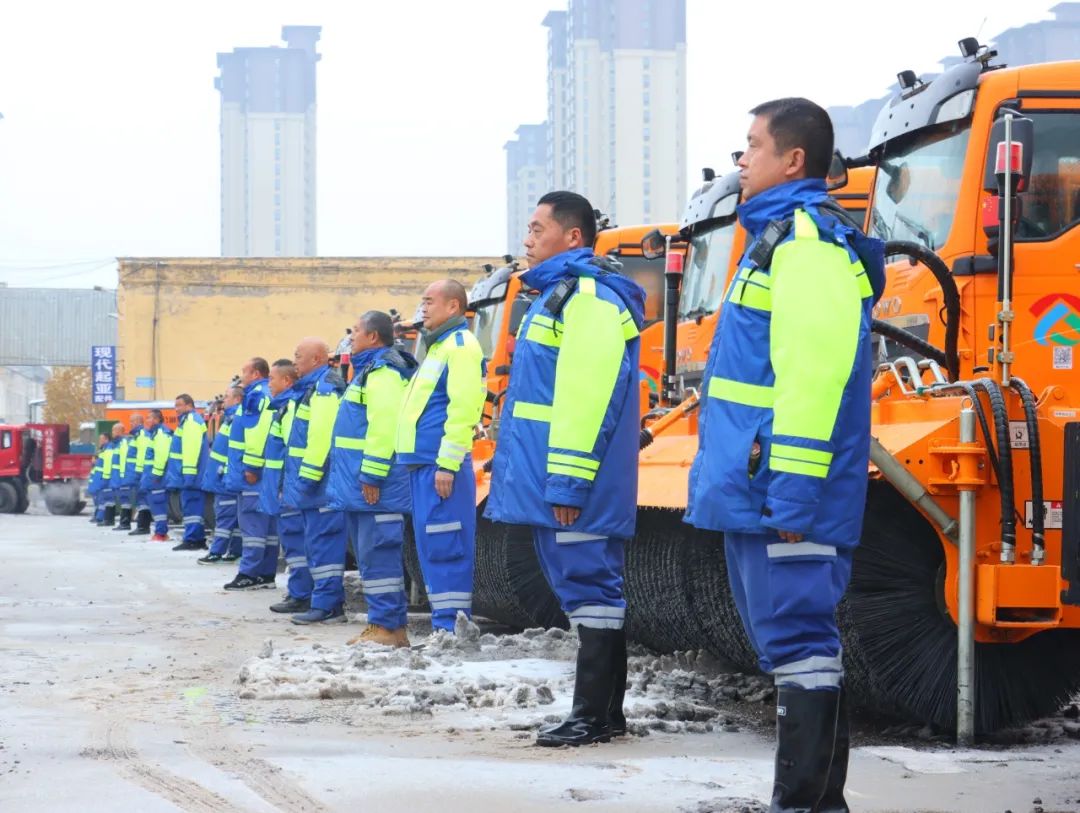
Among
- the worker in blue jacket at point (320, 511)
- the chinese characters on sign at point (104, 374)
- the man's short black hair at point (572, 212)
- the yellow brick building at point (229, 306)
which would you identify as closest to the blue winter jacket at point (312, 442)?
the worker in blue jacket at point (320, 511)

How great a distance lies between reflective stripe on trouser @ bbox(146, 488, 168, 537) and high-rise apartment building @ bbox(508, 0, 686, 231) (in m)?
92.5

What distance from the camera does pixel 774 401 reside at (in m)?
4.18

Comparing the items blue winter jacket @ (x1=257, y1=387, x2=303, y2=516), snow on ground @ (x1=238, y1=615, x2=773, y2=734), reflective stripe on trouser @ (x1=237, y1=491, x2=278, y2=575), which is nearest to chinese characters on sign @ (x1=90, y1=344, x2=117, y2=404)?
reflective stripe on trouser @ (x1=237, y1=491, x2=278, y2=575)

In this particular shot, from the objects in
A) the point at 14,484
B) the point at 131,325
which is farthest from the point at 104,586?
the point at 131,325

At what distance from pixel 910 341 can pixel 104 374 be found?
5343cm

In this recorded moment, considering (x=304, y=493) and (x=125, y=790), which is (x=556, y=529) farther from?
(x=304, y=493)

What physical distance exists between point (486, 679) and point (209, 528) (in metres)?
22.9

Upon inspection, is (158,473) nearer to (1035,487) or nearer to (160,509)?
(160,509)

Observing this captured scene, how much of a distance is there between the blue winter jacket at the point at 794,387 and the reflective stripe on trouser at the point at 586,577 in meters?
1.49

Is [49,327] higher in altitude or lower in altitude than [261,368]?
higher

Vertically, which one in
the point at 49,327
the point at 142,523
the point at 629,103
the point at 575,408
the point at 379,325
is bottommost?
the point at 142,523

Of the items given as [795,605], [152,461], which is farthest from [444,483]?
[152,461]

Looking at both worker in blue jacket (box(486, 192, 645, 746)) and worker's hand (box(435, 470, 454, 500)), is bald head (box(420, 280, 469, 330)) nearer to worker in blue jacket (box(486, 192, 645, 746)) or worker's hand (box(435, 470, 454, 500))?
worker's hand (box(435, 470, 454, 500))

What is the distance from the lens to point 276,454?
1307cm
